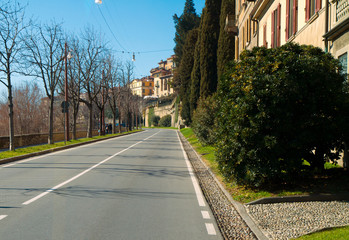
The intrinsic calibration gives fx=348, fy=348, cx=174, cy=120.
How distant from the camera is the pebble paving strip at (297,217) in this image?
5.31 meters

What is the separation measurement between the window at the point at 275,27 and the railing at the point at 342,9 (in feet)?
24.0

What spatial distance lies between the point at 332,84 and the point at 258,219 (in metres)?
3.80

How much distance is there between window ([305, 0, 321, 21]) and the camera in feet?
42.6

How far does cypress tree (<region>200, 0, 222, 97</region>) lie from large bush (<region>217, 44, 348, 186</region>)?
32917 millimetres

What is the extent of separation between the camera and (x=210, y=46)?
4144 cm

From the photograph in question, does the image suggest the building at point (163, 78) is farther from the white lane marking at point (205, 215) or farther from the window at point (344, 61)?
the white lane marking at point (205, 215)

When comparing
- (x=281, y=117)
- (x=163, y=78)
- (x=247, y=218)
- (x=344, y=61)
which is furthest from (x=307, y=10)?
(x=163, y=78)

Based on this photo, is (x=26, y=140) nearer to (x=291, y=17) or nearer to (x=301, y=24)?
(x=291, y=17)

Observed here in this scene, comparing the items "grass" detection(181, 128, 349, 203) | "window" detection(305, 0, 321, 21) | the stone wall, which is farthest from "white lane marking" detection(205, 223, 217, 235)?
the stone wall

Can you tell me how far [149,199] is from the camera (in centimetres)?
759

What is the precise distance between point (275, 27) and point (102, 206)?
15444mm

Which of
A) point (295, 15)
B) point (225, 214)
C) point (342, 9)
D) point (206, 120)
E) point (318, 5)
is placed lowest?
point (225, 214)

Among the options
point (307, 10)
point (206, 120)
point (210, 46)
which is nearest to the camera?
point (307, 10)

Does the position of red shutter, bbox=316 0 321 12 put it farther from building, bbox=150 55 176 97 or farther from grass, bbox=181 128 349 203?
building, bbox=150 55 176 97
